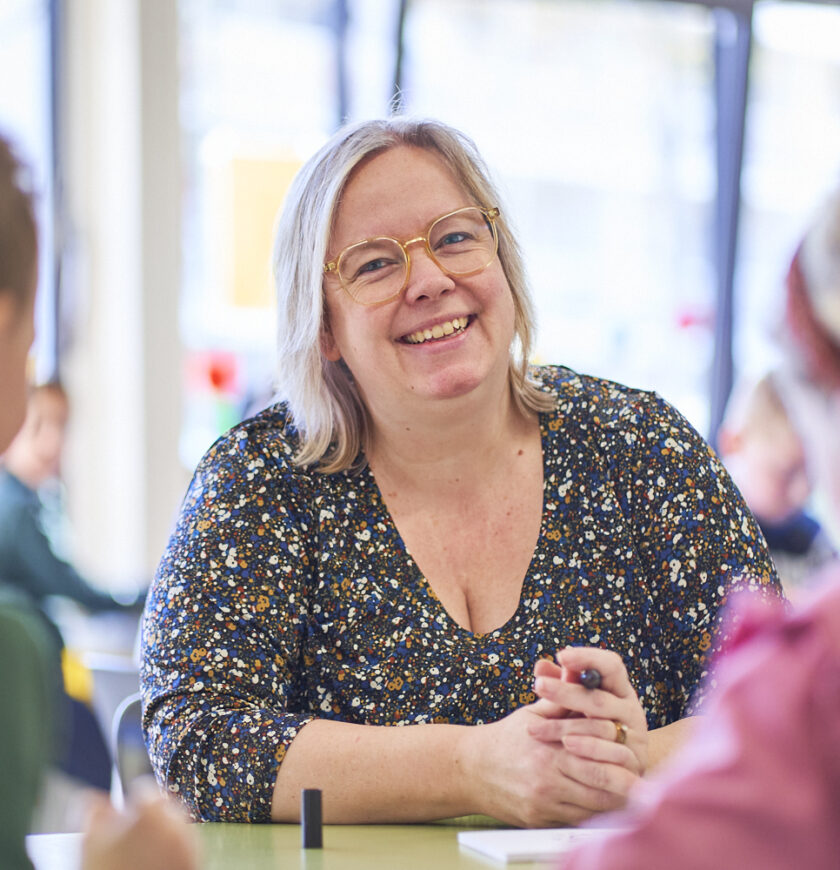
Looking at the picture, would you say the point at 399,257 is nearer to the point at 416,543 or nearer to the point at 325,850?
the point at 416,543

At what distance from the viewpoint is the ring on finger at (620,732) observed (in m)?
1.49

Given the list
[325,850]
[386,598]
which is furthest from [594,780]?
[386,598]

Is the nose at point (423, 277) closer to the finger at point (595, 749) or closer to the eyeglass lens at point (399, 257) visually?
the eyeglass lens at point (399, 257)

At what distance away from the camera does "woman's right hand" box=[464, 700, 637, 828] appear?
1.44 m

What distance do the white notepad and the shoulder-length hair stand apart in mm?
774

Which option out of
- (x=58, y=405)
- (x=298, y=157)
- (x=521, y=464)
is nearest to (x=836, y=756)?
(x=521, y=464)

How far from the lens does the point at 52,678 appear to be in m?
0.93

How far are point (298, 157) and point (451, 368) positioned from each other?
4461mm

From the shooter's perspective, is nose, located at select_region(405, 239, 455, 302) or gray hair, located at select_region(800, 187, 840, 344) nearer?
gray hair, located at select_region(800, 187, 840, 344)

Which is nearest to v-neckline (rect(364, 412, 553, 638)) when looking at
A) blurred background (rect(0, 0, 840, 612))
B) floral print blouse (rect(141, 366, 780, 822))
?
floral print blouse (rect(141, 366, 780, 822))

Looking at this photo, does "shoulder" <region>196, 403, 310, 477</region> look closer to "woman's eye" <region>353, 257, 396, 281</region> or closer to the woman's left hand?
"woman's eye" <region>353, 257, 396, 281</region>

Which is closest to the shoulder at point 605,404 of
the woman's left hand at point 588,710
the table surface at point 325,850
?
the woman's left hand at point 588,710

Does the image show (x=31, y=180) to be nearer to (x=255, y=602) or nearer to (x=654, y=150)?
(x=255, y=602)

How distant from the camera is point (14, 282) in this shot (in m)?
0.97
